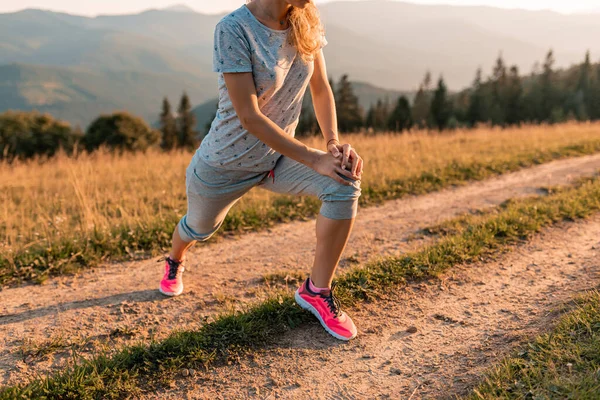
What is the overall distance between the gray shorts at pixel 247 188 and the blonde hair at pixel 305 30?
747 mm

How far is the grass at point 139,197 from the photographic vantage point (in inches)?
183

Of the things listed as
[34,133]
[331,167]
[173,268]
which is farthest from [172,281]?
[34,133]

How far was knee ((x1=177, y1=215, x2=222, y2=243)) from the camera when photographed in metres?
3.66

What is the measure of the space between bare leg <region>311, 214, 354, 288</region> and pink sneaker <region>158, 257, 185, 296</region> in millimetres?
1236

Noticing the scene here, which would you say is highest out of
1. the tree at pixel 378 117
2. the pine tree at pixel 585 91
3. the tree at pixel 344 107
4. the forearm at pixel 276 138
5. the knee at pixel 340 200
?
the forearm at pixel 276 138

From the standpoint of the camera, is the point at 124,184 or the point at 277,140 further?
the point at 124,184

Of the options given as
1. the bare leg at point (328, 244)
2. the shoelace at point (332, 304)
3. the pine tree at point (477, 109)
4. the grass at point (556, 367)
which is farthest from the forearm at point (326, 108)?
the pine tree at point (477, 109)

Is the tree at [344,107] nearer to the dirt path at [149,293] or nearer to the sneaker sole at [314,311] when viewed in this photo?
the dirt path at [149,293]

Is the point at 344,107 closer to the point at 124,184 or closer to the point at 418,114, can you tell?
the point at 418,114

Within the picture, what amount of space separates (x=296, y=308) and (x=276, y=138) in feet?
4.11

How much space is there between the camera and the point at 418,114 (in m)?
69.3

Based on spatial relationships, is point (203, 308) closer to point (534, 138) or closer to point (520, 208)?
point (520, 208)

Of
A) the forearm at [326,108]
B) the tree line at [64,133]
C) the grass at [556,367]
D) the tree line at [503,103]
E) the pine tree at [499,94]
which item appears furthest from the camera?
the pine tree at [499,94]

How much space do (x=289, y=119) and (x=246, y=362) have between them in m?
1.62
